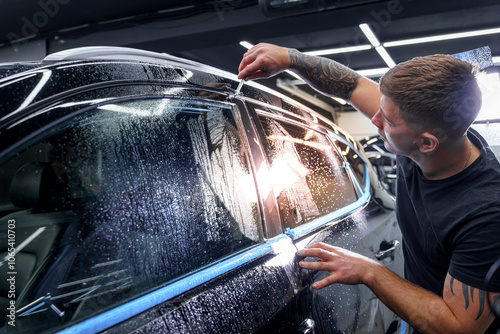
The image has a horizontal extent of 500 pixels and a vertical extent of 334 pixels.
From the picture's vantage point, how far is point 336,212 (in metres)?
1.85

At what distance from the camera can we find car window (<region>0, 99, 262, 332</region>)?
2.58 ft

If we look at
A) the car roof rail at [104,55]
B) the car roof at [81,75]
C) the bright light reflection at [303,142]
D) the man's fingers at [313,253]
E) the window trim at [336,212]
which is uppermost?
the car roof rail at [104,55]

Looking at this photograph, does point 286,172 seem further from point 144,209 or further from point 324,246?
point 144,209

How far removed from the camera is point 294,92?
534 inches

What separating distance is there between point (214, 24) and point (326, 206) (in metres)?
5.78

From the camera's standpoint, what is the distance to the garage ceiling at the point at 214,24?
20.6 ft

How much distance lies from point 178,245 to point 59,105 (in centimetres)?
43

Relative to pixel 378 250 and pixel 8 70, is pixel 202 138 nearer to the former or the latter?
pixel 8 70

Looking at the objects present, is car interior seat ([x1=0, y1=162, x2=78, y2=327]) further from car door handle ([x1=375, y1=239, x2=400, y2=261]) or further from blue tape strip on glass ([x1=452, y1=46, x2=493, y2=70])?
blue tape strip on glass ([x1=452, y1=46, x2=493, y2=70])

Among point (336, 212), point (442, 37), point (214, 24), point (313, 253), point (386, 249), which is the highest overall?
point (214, 24)

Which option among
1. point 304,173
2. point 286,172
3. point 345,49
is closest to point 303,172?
point 304,173

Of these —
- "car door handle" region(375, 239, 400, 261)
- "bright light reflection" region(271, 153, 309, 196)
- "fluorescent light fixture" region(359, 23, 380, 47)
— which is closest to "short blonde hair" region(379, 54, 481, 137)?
"bright light reflection" region(271, 153, 309, 196)

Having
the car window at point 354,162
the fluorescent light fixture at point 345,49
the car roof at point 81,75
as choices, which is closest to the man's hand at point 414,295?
the car roof at point 81,75

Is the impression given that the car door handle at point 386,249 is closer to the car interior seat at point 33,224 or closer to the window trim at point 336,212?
the window trim at point 336,212
